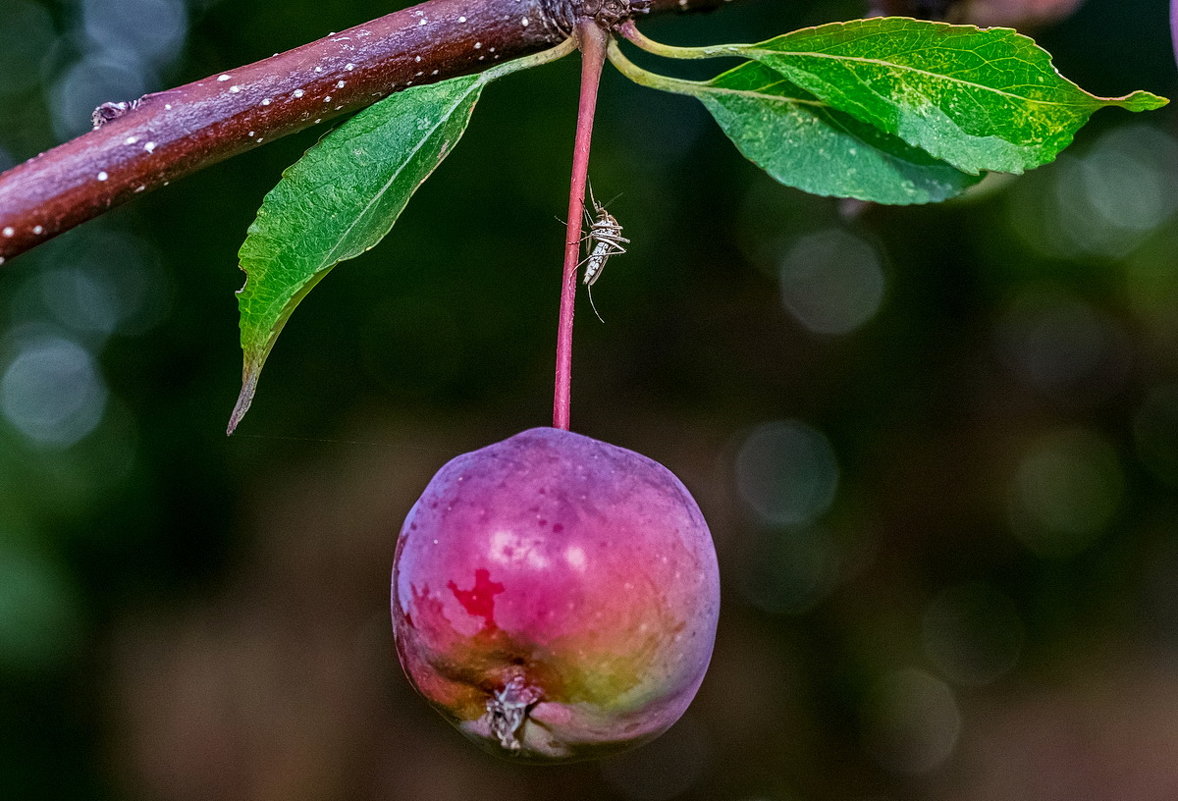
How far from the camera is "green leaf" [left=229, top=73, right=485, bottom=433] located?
0.54 metres

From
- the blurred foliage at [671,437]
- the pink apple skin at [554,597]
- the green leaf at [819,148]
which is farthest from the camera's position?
the blurred foliage at [671,437]

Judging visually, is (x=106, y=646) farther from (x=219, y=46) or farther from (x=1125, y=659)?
(x=1125, y=659)

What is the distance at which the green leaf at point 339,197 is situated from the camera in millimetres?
544

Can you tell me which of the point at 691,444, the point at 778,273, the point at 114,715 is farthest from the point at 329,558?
the point at 778,273

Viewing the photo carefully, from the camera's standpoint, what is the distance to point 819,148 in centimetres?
64

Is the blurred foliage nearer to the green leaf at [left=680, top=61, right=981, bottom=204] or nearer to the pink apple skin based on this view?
the green leaf at [left=680, top=61, right=981, bottom=204]

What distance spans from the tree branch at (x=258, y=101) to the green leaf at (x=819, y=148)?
0.08 meters

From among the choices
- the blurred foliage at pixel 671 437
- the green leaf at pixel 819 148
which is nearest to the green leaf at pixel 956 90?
the green leaf at pixel 819 148

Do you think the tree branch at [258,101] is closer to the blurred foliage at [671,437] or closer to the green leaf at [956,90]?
the green leaf at [956,90]

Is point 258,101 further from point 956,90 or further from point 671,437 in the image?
point 671,437

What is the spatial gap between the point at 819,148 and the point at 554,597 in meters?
0.35

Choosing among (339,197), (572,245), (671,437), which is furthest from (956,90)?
(671,437)

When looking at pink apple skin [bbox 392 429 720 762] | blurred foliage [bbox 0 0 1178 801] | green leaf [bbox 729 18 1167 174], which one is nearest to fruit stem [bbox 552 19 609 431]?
pink apple skin [bbox 392 429 720 762]

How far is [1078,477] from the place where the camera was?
3.39m
